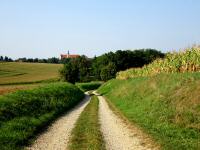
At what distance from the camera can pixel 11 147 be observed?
1488 cm

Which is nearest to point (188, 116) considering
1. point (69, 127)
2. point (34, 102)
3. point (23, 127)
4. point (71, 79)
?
point (69, 127)

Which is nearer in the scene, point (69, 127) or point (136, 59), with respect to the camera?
point (69, 127)

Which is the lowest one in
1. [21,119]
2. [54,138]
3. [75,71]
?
[54,138]

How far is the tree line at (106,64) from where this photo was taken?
131 meters

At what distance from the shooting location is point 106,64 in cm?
14500

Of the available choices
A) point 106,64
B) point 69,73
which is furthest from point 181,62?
point 106,64

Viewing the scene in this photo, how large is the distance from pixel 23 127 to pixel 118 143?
5.54m

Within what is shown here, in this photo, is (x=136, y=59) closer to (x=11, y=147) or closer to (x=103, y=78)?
(x=103, y=78)

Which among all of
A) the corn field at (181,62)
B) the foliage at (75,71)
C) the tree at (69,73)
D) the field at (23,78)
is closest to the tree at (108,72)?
the foliage at (75,71)

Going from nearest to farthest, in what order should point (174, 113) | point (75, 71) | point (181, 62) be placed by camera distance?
1. point (174, 113)
2. point (181, 62)
3. point (75, 71)

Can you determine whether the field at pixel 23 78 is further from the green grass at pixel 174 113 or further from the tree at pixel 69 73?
the green grass at pixel 174 113

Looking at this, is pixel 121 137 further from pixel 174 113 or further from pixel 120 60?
pixel 120 60

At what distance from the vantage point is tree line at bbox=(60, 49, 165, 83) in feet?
429

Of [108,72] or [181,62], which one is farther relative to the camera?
[108,72]
